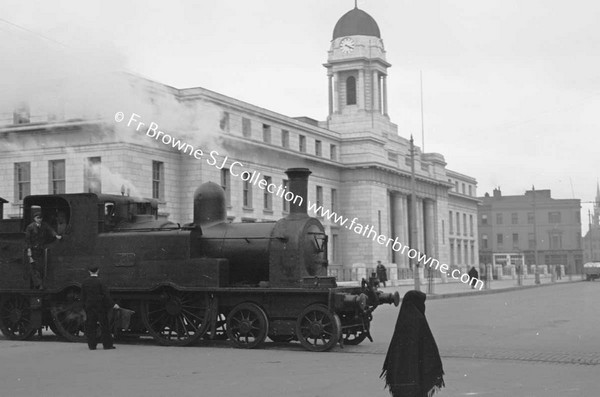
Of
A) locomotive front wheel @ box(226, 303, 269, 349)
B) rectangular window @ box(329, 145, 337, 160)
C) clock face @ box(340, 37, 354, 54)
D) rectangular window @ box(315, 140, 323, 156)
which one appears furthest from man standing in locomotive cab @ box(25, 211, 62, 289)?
clock face @ box(340, 37, 354, 54)

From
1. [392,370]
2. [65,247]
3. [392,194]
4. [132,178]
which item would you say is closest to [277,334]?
[65,247]

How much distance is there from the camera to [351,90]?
2840 inches

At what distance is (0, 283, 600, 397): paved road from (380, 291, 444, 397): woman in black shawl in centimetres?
217

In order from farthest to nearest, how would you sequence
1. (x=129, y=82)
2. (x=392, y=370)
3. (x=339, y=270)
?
1. (x=339, y=270)
2. (x=129, y=82)
3. (x=392, y=370)

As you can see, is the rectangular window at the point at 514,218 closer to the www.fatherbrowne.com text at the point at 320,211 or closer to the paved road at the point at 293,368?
the www.fatherbrowne.com text at the point at 320,211

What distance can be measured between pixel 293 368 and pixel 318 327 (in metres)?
2.88

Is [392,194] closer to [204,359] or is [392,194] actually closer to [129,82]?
[129,82]

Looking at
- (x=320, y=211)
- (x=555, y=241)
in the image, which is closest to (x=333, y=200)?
(x=320, y=211)

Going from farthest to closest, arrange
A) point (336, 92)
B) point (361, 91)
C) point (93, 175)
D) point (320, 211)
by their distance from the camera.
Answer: point (336, 92)
point (361, 91)
point (320, 211)
point (93, 175)

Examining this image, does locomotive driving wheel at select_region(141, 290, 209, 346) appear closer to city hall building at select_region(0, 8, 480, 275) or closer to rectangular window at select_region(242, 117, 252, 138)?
city hall building at select_region(0, 8, 480, 275)

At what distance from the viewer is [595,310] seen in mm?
26375

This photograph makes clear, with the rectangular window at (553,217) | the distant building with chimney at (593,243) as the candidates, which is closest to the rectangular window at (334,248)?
the rectangular window at (553,217)

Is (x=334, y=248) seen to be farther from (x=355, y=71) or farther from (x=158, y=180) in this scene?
(x=158, y=180)

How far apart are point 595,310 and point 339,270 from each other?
3329cm
